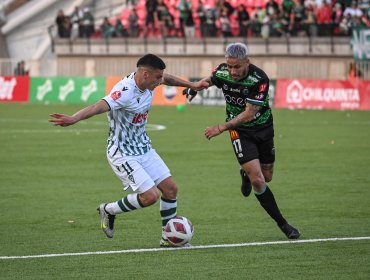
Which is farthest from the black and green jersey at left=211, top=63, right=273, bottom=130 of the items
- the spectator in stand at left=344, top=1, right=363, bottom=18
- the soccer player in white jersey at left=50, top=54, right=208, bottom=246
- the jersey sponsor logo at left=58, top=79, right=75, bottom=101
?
the jersey sponsor logo at left=58, top=79, right=75, bottom=101

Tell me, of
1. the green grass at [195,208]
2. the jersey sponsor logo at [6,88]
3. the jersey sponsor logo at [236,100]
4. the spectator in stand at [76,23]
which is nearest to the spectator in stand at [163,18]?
the spectator in stand at [76,23]

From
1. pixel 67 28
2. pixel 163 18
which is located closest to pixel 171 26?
pixel 163 18

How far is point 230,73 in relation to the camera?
37.7 feet

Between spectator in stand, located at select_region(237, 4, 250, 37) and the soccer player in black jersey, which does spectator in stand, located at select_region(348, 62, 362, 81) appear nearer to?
spectator in stand, located at select_region(237, 4, 250, 37)

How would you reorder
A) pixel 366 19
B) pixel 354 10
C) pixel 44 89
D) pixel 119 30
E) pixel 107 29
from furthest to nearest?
pixel 107 29, pixel 119 30, pixel 44 89, pixel 354 10, pixel 366 19

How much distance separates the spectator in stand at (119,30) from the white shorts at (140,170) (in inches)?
1479

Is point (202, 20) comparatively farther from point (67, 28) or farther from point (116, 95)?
point (116, 95)

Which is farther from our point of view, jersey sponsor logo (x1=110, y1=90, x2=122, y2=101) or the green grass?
jersey sponsor logo (x1=110, y1=90, x2=122, y2=101)

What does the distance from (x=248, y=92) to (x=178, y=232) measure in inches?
77.4

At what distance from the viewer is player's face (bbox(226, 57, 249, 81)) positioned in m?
11.3

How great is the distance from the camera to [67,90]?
43.2 m

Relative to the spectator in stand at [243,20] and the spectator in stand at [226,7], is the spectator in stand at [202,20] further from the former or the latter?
the spectator in stand at [243,20]

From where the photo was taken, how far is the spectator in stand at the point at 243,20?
4400cm

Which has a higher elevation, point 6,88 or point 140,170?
point 140,170
